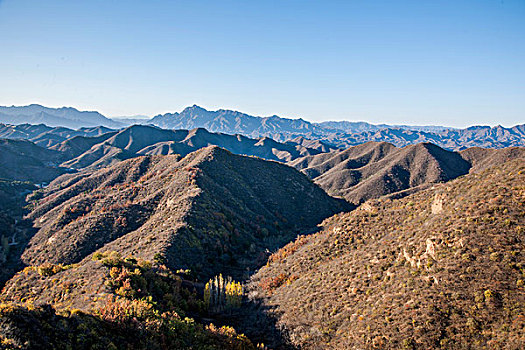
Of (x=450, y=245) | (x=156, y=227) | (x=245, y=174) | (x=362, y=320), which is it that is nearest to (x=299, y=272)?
(x=362, y=320)

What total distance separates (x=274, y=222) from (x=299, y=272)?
33.2 m

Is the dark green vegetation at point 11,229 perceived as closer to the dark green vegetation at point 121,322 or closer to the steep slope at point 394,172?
the dark green vegetation at point 121,322

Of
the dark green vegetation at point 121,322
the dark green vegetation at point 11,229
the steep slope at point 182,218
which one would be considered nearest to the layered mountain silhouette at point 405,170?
the steep slope at point 182,218

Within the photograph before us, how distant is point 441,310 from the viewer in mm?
20250

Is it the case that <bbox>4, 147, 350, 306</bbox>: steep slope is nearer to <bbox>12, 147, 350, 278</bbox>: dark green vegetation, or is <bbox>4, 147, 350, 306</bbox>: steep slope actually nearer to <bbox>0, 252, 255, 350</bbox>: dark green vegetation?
<bbox>12, 147, 350, 278</bbox>: dark green vegetation

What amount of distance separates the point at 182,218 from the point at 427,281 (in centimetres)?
4127

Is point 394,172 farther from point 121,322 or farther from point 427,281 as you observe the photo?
point 121,322

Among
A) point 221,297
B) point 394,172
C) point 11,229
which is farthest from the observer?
point 394,172

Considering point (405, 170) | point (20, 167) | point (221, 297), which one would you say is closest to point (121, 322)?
point (221, 297)

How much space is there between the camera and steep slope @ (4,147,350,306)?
43500 mm

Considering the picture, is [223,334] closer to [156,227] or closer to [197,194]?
[156,227]

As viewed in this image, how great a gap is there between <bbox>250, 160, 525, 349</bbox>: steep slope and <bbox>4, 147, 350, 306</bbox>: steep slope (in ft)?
51.3

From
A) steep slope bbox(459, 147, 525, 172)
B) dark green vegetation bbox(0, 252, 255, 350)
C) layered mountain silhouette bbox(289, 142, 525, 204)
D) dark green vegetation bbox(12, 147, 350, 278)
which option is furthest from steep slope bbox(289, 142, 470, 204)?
→ dark green vegetation bbox(0, 252, 255, 350)

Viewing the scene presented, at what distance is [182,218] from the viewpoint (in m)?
51.2
